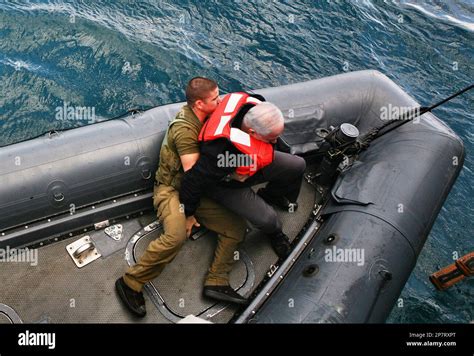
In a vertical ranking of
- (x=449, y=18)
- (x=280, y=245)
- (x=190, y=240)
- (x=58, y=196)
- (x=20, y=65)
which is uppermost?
(x=449, y=18)

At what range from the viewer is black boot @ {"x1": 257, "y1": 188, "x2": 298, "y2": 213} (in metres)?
3.48

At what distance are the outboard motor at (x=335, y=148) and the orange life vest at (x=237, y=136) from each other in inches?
37.1

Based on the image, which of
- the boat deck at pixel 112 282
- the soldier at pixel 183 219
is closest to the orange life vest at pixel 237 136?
the soldier at pixel 183 219

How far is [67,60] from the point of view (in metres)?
5.73

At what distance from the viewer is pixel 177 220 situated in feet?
9.32

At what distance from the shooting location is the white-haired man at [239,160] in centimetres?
268

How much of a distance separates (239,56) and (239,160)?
4055mm

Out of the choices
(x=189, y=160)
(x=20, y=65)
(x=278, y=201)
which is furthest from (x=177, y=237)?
(x=20, y=65)

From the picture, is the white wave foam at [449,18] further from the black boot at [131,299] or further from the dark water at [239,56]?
the black boot at [131,299]

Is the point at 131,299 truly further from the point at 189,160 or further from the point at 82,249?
the point at 189,160

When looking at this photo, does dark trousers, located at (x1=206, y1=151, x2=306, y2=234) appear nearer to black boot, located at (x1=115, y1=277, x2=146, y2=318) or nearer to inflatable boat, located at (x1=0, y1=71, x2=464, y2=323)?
inflatable boat, located at (x1=0, y1=71, x2=464, y2=323)

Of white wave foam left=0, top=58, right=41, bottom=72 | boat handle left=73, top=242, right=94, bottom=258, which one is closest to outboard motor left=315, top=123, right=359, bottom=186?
boat handle left=73, top=242, right=94, bottom=258

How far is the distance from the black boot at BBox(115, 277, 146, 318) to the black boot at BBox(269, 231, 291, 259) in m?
1.01

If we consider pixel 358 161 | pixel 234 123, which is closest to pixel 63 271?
pixel 234 123
